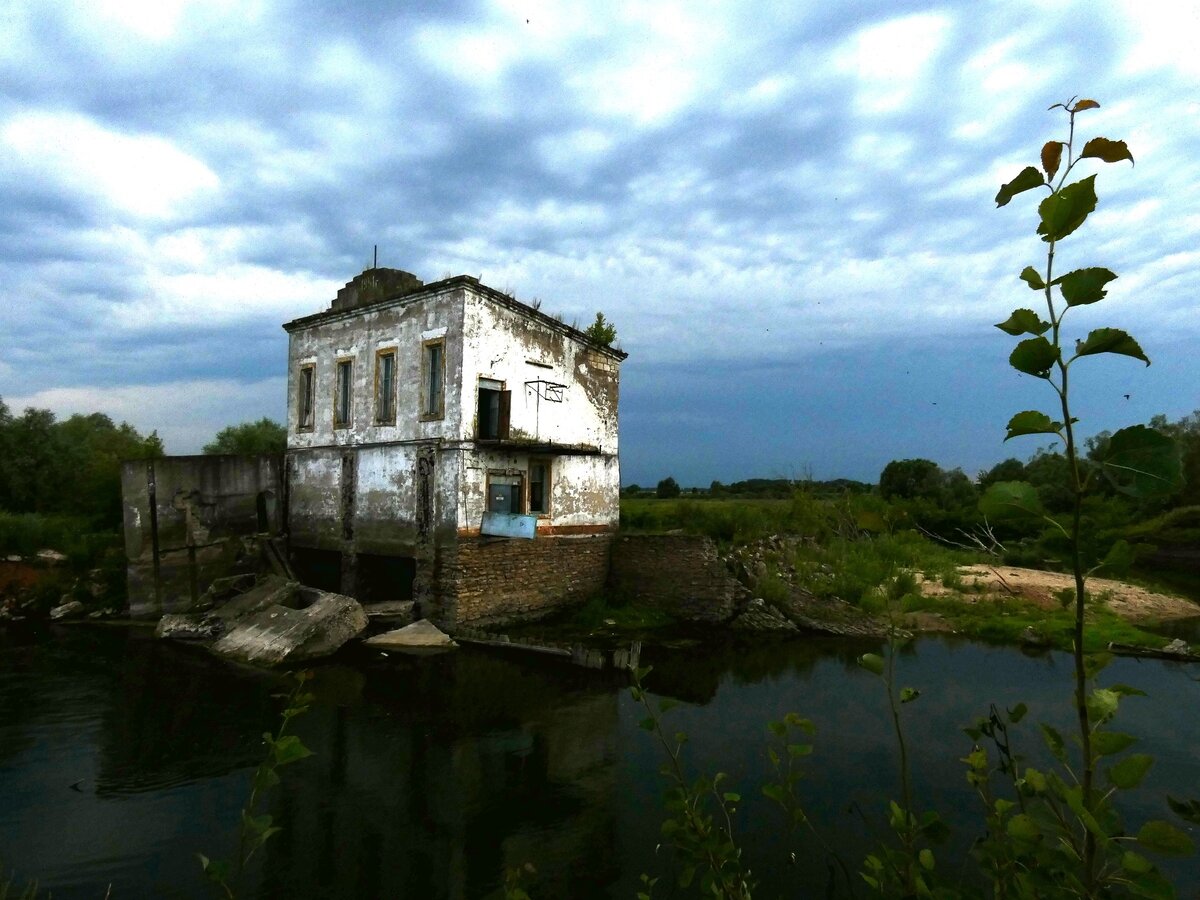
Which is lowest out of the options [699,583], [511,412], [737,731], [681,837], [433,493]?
[737,731]

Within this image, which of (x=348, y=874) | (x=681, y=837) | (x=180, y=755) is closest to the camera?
(x=681, y=837)

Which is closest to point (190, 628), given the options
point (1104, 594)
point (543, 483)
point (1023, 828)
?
point (543, 483)

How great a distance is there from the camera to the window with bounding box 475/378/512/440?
1702cm

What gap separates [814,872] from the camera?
6.64 metres

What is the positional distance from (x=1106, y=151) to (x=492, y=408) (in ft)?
52.8

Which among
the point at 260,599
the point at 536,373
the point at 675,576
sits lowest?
the point at 260,599

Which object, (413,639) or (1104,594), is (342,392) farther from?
(1104,594)

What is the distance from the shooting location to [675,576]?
18.8 meters

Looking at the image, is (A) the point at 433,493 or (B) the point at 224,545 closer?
(A) the point at 433,493

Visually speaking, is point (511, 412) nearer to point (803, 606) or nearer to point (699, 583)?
point (699, 583)

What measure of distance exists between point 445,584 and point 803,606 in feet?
30.1

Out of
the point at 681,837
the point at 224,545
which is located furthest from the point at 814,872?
the point at 224,545

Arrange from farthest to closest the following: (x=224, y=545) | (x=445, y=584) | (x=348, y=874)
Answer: (x=224, y=545)
(x=445, y=584)
(x=348, y=874)

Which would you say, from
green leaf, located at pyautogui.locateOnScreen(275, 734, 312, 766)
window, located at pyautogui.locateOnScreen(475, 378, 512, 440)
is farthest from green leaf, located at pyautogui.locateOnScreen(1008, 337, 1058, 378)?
window, located at pyautogui.locateOnScreen(475, 378, 512, 440)
